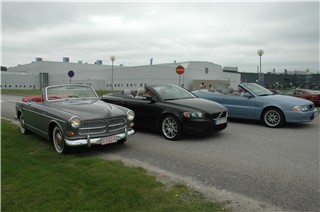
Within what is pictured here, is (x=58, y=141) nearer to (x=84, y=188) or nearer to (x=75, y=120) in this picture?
(x=75, y=120)

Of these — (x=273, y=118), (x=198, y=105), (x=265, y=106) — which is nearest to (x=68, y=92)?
(x=198, y=105)

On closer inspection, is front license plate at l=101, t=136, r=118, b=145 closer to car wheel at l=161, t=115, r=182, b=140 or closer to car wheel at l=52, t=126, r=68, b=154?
car wheel at l=52, t=126, r=68, b=154

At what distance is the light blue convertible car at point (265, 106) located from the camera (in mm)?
9094

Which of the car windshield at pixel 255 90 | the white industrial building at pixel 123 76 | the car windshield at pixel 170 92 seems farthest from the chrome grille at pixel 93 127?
the white industrial building at pixel 123 76

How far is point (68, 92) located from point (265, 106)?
6.37 metres

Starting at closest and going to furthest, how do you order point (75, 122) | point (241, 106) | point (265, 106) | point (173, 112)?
point (75, 122) → point (173, 112) → point (265, 106) → point (241, 106)

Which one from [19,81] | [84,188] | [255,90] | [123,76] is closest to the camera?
[84,188]

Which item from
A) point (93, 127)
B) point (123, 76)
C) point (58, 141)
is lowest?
point (58, 141)

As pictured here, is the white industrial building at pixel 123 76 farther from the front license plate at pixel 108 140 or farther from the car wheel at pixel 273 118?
the front license plate at pixel 108 140

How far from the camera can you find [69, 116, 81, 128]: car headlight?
5.71 meters

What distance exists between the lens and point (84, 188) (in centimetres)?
398

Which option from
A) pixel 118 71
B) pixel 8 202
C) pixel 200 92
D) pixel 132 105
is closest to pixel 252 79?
pixel 118 71

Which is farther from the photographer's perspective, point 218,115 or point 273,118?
point 273,118

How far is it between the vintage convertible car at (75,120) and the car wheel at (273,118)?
5.15 meters
